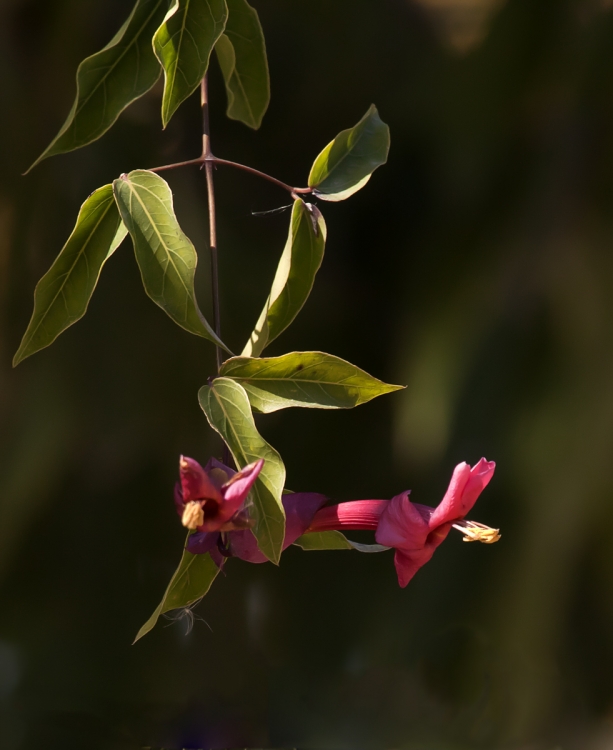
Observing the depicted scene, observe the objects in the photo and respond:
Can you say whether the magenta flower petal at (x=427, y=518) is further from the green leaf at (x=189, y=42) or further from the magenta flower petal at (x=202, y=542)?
the green leaf at (x=189, y=42)

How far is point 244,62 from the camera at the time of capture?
476 millimetres

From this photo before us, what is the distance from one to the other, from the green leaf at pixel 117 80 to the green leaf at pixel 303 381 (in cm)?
17

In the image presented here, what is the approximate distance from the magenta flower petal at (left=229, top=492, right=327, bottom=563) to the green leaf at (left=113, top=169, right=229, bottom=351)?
79 mm

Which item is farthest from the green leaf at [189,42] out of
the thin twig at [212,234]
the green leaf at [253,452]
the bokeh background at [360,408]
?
the bokeh background at [360,408]

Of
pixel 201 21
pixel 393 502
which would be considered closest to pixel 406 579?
pixel 393 502

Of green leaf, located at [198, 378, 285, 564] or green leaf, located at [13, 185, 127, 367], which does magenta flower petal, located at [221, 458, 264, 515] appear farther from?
green leaf, located at [13, 185, 127, 367]

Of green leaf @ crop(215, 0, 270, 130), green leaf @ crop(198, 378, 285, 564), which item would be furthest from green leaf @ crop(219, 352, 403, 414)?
green leaf @ crop(215, 0, 270, 130)

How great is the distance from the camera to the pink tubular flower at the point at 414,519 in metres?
0.29

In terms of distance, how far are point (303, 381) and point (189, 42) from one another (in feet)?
0.58

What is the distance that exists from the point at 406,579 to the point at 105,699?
1.46 ft

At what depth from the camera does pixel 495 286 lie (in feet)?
2.21

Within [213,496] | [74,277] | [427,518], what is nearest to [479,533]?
[427,518]

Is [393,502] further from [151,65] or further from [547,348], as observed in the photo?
[547,348]

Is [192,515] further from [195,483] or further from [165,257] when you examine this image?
[165,257]
